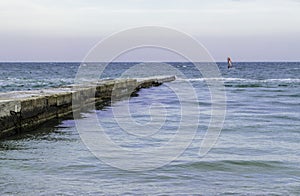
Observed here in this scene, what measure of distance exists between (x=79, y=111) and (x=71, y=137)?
4934 mm

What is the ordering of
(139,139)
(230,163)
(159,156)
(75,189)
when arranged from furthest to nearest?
(139,139)
(159,156)
(230,163)
(75,189)

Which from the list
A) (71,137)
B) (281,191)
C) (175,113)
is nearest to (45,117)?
(71,137)

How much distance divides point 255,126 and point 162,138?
2583 mm

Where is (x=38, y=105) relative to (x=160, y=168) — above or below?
above

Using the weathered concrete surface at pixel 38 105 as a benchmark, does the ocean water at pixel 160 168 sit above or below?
below

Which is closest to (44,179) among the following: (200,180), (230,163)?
(200,180)

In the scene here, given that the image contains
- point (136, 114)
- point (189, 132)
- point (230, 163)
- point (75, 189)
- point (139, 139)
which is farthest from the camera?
point (136, 114)

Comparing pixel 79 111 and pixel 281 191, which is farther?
pixel 79 111

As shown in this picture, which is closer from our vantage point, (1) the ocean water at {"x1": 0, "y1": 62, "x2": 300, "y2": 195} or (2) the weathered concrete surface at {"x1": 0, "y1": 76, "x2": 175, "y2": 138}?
(1) the ocean water at {"x1": 0, "y1": 62, "x2": 300, "y2": 195}

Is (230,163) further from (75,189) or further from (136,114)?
(136,114)

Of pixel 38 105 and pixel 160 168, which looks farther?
pixel 38 105

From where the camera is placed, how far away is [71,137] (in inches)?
380

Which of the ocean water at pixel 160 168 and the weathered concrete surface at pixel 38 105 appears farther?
the weathered concrete surface at pixel 38 105

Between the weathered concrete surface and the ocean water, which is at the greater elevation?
the weathered concrete surface
